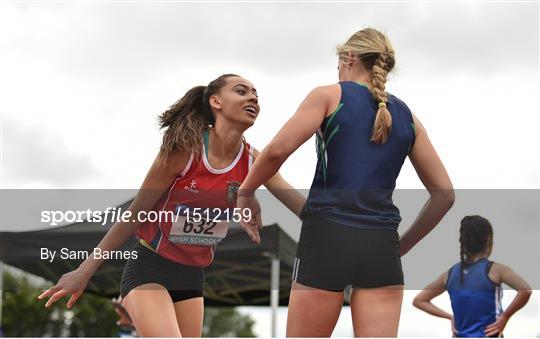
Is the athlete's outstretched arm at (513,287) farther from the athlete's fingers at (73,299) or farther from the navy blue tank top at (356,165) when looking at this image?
the athlete's fingers at (73,299)

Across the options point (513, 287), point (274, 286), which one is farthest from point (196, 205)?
point (274, 286)

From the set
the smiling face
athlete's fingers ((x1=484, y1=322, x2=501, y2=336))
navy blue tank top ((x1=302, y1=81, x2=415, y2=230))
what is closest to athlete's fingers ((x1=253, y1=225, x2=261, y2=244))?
navy blue tank top ((x1=302, y1=81, x2=415, y2=230))

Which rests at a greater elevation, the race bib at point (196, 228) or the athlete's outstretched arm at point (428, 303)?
the race bib at point (196, 228)

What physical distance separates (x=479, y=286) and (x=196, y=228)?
198cm

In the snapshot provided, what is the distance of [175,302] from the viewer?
463 cm

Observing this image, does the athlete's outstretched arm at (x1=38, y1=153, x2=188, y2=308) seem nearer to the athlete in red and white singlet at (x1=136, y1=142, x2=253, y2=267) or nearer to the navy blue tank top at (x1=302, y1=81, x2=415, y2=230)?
the athlete in red and white singlet at (x1=136, y1=142, x2=253, y2=267)

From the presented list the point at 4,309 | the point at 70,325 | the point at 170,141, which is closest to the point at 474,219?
the point at 170,141

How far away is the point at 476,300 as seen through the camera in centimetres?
531

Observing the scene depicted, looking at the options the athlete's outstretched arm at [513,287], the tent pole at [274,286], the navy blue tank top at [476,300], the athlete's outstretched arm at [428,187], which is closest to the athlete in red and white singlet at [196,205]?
the athlete's outstretched arm at [428,187]

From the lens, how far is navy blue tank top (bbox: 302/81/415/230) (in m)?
3.42

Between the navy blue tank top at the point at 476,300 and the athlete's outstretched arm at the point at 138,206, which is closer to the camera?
the athlete's outstretched arm at the point at 138,206

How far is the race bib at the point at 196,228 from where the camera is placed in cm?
441

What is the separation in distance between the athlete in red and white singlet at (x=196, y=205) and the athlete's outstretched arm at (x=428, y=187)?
3.26 ft

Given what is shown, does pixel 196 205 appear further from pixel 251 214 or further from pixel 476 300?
pixel 476 300
